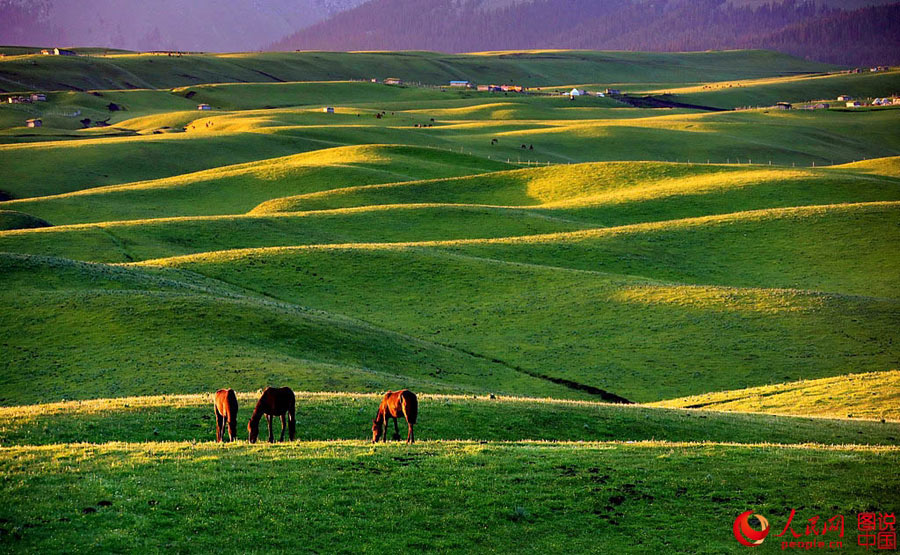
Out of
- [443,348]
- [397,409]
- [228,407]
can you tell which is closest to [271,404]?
[228,407]

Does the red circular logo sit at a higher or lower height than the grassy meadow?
lower

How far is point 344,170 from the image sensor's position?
10900 cm

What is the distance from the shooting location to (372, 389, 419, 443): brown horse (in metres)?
19.9

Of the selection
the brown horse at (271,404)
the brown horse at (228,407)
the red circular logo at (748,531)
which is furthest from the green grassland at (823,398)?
the brown horse at (228,407)

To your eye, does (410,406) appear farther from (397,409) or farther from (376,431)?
(376,431)

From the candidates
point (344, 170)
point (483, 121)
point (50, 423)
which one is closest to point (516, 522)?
point (50, 423)

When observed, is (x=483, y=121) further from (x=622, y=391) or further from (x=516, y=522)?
(x=516, y=522)

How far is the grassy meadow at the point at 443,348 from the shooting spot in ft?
53.5

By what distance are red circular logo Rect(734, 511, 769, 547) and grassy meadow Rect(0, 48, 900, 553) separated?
20 cm

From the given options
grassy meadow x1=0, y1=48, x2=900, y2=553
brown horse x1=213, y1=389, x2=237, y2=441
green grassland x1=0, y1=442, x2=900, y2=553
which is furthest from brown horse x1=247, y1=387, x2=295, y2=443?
green grassland x1=0, y1=442, x2=900, y2=553

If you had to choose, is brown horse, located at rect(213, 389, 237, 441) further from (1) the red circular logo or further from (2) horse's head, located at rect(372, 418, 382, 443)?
(1) the red circular logo

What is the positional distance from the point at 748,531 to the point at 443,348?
31412 millimetres

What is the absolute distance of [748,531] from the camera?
15.8 meters

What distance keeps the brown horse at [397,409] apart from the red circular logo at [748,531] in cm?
758
